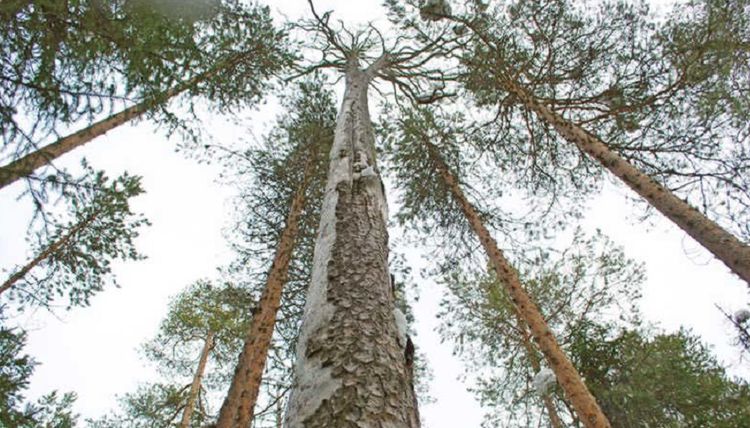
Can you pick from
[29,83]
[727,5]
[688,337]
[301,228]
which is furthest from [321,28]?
[688,337]

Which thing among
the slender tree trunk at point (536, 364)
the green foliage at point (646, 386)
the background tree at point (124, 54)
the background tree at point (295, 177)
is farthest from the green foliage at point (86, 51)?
the green foliage at point (646, 386)

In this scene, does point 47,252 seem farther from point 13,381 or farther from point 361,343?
point 361,343

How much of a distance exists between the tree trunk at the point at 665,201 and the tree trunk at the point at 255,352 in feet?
15.9

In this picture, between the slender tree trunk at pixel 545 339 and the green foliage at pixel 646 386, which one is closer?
the slender tree trunk at pixel 545 339

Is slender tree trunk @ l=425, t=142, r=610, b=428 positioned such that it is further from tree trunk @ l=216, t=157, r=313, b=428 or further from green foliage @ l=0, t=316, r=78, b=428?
green foliage @ l=0, t=316, r=78, b=428

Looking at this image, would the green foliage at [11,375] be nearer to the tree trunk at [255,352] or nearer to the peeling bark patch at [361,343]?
the tree trunk at [255,352]

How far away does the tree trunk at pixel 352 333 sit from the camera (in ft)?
3.82

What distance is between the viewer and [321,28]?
9.09 meters

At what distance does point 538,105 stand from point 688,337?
832 centimetres

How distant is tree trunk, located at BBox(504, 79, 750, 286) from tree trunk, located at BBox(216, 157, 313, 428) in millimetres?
4841

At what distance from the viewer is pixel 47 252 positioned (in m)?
8.11

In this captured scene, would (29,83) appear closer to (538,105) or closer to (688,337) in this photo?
(538,105)

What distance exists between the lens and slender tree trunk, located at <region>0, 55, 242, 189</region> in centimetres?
377

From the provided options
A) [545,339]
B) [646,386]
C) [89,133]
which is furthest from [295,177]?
[646,386]
